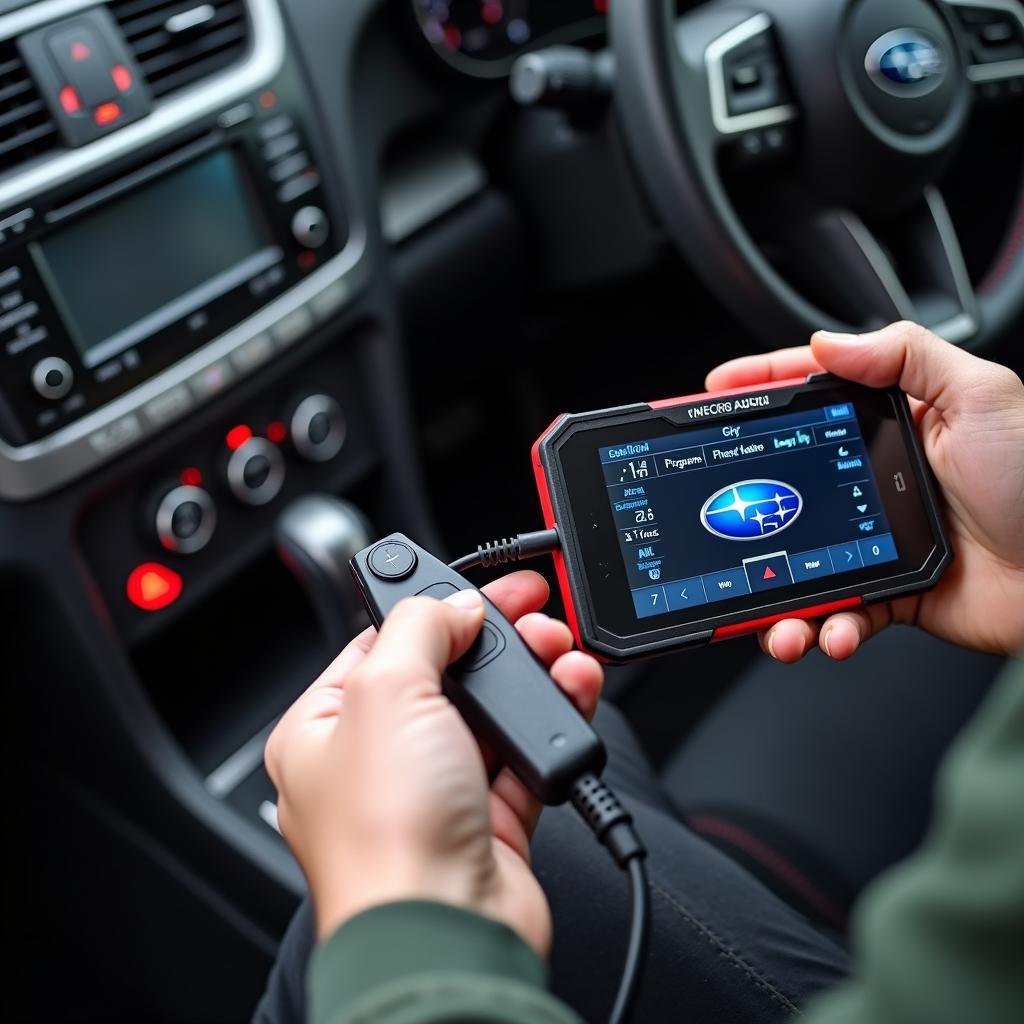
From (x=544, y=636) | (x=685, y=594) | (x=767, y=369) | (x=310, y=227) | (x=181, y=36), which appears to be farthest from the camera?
(x=310, y=227)

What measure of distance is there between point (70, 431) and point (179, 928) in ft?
1.95

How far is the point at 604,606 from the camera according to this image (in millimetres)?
769

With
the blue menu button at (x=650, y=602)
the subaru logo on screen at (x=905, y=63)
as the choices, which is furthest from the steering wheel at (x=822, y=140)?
the blue menu button at (x=650, y=602)

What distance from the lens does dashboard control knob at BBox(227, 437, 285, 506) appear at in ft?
3.71

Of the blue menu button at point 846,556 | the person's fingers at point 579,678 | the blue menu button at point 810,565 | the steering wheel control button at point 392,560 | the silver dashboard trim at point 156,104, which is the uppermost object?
the silver dashboard trim at point 156,104

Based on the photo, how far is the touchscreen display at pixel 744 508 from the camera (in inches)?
31.2

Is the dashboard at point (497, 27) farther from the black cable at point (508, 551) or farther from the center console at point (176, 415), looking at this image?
the black cable at point (508, 551)

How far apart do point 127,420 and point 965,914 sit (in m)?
0.83

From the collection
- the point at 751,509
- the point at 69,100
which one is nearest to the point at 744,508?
the point at 751,509

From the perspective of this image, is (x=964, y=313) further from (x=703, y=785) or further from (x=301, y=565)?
(x=301, y=565)

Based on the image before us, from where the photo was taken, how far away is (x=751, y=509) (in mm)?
828

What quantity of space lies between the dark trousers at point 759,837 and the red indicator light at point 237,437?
1.48 feet

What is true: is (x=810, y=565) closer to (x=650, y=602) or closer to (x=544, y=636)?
(x=650, y=602)

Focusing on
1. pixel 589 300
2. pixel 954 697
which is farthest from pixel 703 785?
pixel 589 300
